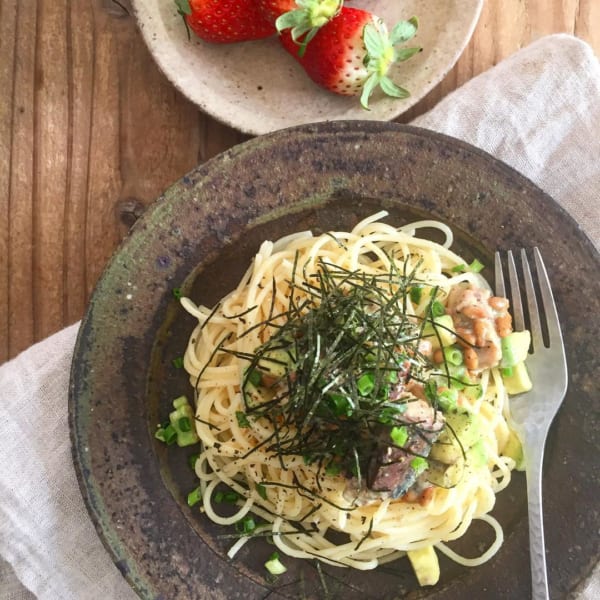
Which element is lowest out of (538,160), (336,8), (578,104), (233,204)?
(233,204)

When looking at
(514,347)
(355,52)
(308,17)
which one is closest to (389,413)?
(514,347)

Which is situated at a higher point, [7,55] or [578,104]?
[578,104]

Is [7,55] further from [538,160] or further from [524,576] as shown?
[524,576]

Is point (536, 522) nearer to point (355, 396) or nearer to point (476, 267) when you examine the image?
point (355, 396)

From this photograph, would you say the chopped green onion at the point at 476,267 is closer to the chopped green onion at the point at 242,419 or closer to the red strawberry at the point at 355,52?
the red strawberry at the point at 355,52

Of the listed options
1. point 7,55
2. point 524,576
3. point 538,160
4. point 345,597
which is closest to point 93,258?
point 7,55

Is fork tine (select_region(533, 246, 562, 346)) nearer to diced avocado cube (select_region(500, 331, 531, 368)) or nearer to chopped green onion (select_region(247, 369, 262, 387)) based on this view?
diced avocado cube (select_region(500, 331, 531, 368))

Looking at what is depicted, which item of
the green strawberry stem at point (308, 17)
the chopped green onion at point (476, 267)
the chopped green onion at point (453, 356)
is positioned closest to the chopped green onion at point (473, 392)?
the chopped green onion at point (453, 356)
